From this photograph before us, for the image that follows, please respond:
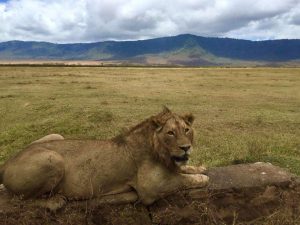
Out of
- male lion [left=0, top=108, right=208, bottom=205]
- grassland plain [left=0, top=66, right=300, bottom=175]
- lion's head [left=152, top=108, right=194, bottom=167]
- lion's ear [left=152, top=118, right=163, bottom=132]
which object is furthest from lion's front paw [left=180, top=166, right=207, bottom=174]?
grassland plain [left=0, top=66, right=300, bottom=175]

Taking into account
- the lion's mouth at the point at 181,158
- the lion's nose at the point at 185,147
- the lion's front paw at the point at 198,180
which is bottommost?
the lion's front paw at the point at 198,180

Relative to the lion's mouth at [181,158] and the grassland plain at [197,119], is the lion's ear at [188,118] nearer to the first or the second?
the lion's mouth at [181,158]

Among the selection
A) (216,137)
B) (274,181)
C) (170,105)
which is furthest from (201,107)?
(274,181)

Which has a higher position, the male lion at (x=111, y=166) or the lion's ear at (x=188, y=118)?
the lion's ear at (x=188, y=118)

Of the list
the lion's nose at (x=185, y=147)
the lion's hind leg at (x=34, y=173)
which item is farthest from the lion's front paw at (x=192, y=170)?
the lion's hind leg at (x=34, y=173)

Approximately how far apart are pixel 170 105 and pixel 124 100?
296cm

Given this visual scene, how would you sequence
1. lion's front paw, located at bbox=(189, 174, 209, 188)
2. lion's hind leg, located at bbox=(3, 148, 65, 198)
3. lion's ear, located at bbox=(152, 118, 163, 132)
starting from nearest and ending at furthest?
lion's hind leg, located at bbox=(3, 148, 65, 198), lion's ear, located at bbox=(152, 118, 163, 132), lion's front paw, located at bbox=(189, 174, 209, 188)

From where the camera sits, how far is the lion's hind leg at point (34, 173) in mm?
7023

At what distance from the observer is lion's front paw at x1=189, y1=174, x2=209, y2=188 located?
784cm

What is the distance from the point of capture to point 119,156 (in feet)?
24.7

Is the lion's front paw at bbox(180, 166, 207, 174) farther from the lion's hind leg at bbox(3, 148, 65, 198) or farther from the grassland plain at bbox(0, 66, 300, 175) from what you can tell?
the grassland plain at bbox(0, 66, 300, 175)

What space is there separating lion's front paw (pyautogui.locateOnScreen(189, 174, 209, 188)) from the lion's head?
69 cm

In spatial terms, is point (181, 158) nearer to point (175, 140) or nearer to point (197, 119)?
point (175, 140)

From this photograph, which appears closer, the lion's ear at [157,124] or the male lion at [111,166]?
the male lion at [111,166]
